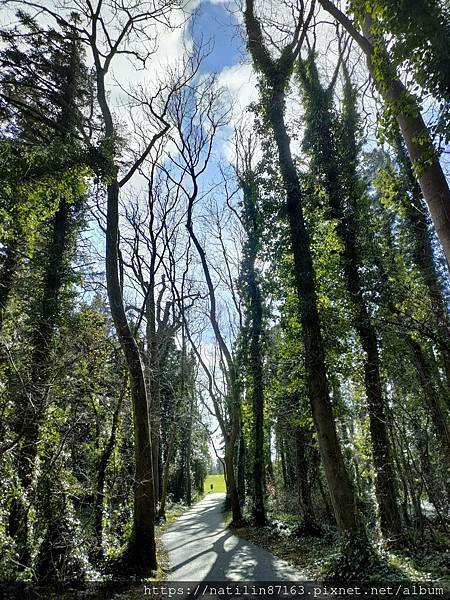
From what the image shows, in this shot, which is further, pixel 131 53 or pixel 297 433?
pixel 297 433

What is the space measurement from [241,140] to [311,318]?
1205 centimetres

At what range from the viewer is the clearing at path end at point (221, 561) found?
7.41m

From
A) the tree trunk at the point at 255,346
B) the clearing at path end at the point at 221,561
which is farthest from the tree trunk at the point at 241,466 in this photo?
the clearing at path end at the point at 221,561

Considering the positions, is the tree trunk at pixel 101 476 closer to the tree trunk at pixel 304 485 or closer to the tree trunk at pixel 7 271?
the tree trunk at pixel 7 271

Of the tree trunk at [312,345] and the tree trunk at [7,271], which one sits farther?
the tree trunk at [312,345]

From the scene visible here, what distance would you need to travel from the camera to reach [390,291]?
945 cm

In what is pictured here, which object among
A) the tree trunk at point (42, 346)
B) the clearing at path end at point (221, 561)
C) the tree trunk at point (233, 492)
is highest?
the tree trunk at point (42, 346)

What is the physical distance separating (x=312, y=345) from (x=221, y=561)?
5.66 metres

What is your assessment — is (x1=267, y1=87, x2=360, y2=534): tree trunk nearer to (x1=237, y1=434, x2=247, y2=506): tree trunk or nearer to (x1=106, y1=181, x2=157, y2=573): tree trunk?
(x1=106, y1=181, x2=157, y2=573): tree trunk

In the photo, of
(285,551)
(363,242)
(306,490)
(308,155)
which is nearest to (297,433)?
(306,490)

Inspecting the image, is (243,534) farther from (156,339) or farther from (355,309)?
(355,309)

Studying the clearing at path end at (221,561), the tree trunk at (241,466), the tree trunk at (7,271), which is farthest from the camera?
the tree trunk at (241,466)

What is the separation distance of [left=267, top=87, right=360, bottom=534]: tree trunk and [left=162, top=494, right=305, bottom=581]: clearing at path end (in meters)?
1.70

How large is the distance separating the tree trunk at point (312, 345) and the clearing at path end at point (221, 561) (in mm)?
1702
